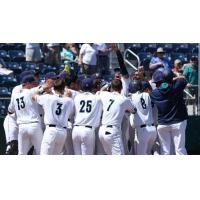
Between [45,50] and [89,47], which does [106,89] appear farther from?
[45,50]

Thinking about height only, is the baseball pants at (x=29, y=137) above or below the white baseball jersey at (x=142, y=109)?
below

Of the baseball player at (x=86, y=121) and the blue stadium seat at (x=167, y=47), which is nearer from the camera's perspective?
the baseball player at (x=86, y=121)

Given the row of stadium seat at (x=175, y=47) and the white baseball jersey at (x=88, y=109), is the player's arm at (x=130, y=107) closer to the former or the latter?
the white baseball jersey at (x=88, y=109)

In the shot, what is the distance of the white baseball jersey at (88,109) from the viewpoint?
15836mm

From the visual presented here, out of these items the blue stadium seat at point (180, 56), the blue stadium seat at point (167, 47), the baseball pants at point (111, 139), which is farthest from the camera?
the blue stadium seat at point (167, 47)

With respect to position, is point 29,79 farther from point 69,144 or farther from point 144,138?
point 144,138

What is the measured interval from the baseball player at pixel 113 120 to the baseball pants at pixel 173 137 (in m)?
1.02

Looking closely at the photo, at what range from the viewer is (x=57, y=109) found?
15.8 meters

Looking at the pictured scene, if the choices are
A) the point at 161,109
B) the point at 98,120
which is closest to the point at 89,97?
the point at 98,120

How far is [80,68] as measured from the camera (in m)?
21.4

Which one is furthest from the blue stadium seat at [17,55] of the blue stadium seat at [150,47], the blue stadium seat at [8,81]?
the blue stadium seat at [150,47]

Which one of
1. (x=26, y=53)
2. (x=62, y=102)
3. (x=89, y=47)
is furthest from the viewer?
(x=26, y=53)

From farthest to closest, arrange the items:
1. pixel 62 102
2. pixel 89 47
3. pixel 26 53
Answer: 1. pixel 26 53
2. pixel 89 47
3. pixel 62 102
